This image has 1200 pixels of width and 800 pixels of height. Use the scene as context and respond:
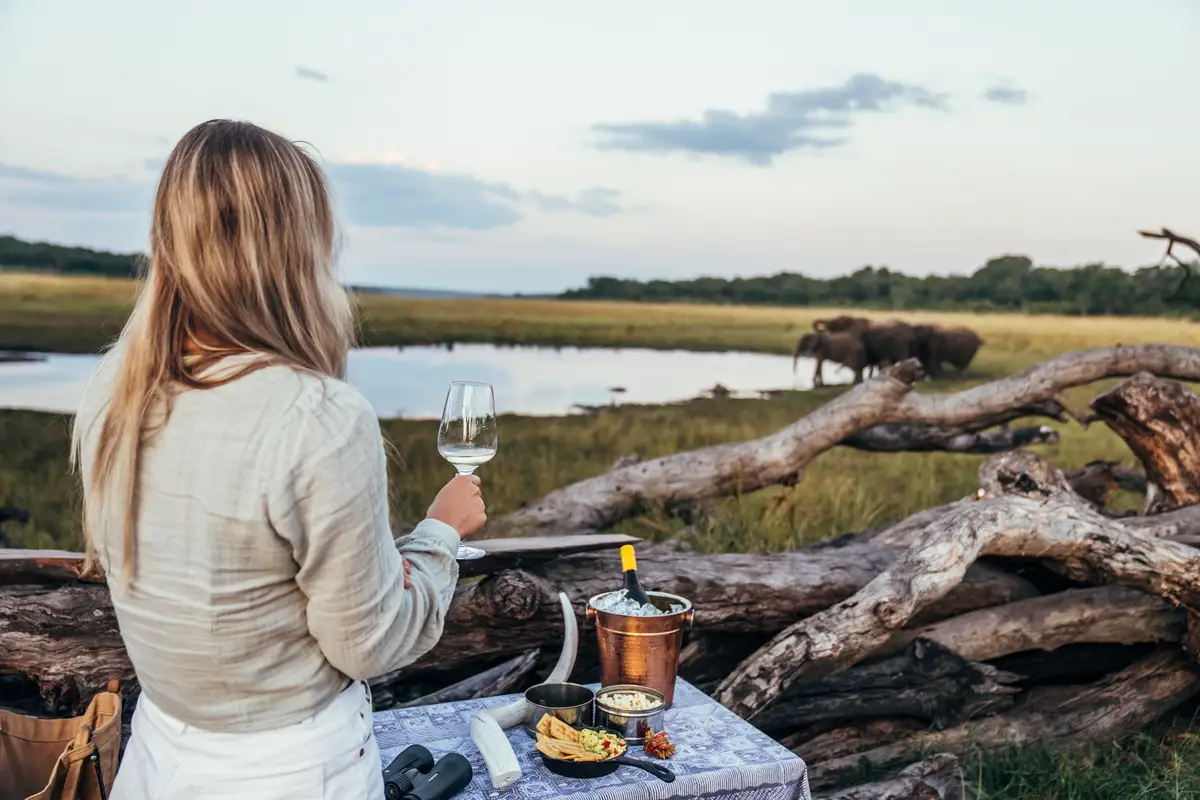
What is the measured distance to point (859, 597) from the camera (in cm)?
364

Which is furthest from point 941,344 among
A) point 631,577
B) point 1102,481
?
point 631,577

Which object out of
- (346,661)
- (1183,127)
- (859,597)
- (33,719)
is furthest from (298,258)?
(1183,127)

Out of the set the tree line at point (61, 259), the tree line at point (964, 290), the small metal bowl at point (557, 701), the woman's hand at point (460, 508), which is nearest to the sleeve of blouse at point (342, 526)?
the woman's hand at point (460, 508)

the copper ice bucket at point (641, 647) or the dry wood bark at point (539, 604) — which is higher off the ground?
the copper ice bucket at point (641, 647)

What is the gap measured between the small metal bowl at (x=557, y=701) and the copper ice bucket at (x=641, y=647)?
135mm

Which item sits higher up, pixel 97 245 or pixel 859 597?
pixel 97 245

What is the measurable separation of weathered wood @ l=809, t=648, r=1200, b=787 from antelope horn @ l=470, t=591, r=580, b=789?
69.5 inches

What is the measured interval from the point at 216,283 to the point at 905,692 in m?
3.29

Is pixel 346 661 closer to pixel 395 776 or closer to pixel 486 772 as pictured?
pixel 395 776

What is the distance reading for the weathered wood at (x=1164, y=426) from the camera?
520 cm

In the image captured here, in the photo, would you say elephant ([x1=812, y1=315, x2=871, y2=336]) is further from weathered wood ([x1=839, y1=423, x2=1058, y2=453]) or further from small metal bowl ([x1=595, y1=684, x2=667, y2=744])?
small metal bowl ([x1=595, y1=684, x2=667, y2=744])

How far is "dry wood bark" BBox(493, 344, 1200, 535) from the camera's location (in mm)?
5602

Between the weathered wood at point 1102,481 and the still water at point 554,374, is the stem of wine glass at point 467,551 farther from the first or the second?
the weathered wood at point 1102,481

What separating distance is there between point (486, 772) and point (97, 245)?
16.4 ft
